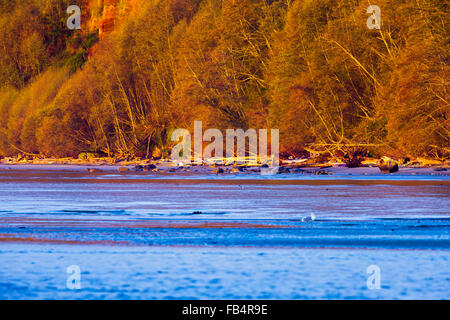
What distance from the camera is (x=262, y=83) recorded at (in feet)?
133

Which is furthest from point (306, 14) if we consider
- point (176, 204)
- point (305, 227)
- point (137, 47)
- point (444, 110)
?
point (305, 227)

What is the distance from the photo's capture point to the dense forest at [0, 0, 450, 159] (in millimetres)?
26766

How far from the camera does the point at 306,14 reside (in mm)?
35312

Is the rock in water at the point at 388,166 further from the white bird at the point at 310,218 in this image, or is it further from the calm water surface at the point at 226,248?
the white bird at the point at 310,218

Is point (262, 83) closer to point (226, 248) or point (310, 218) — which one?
point (310, 218)

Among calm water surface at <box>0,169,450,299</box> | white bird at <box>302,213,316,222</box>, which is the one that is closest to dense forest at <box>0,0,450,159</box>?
calm water surface at <box>0,169,450,299</box>

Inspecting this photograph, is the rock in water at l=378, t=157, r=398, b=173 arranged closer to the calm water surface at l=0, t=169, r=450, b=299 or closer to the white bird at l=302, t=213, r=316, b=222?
the calm water surface at l=0, t=169, r=450, b=299

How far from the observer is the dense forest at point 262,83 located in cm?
2677

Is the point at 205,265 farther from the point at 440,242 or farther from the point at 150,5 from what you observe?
the point at 150,5

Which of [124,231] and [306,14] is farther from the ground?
[306,14]

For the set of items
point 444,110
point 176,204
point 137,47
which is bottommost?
point 176,204

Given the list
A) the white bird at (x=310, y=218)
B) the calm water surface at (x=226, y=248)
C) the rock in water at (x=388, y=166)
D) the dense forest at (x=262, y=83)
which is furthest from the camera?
A: the dense forest at (x=262, y=83)

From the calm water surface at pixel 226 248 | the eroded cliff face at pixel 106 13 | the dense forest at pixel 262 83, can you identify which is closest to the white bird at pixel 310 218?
the calm water surface at pixel 226 248
